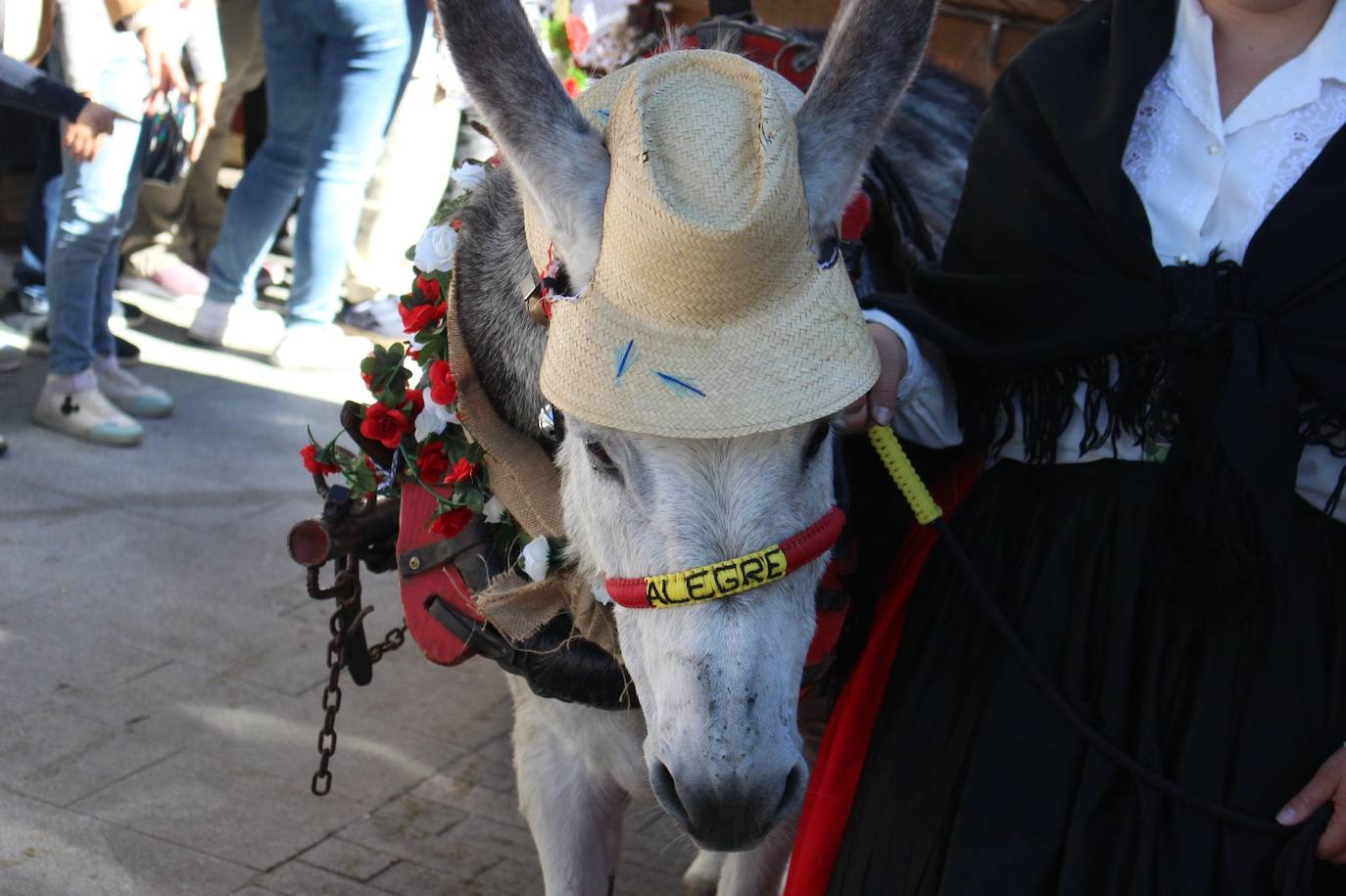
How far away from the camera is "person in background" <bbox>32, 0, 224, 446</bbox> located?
4.93m

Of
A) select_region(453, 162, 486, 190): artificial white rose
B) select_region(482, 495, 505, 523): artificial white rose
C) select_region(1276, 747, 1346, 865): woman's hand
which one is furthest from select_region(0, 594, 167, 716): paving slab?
select_region(1276, 747, 1346, 865): woman's hand

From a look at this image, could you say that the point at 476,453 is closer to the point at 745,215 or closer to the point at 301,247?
the point at 745,215

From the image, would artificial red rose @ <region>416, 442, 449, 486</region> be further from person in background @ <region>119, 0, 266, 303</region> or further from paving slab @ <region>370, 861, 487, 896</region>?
person in background @ <region>119, 0, 266, 303</region>

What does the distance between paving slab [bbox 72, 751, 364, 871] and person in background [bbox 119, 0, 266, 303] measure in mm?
4071

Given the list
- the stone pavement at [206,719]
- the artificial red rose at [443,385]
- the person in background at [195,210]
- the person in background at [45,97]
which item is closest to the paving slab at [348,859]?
the stone pavement at [206,719]

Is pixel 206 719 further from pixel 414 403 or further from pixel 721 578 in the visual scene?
pixel 721 578

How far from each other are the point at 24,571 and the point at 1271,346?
353 cm

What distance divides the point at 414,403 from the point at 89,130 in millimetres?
2584

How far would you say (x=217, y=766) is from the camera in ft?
11.3

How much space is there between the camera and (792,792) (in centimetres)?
187

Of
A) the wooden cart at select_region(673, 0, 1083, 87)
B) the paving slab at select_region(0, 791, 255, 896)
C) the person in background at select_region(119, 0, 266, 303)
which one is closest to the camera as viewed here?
the paving slab at select_region(0, 791, 255, 896)

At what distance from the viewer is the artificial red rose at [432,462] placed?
8.36 ft

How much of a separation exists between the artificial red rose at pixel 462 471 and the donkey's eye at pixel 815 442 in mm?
707

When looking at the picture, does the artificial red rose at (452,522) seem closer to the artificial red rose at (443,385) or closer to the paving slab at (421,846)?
the artificial red rose at (443,385)
